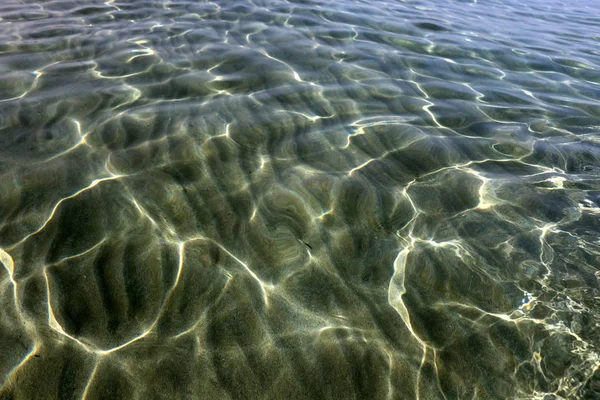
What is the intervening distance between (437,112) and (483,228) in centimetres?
182

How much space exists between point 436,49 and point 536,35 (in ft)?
9.95

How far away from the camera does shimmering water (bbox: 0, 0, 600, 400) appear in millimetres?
1717

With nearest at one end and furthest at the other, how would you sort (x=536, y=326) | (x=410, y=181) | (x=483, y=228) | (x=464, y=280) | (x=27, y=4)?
(x=536, y=326)
(x=464, y=280)
(x=483, y=228)
(x=410, y=181)
(x=27, y=4)

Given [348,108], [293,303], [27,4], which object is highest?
[27,4]

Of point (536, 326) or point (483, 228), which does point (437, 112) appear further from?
point (536, 326)

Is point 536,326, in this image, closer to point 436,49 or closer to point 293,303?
point 293,303

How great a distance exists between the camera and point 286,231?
7.78 feet

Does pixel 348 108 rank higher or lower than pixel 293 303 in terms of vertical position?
higher

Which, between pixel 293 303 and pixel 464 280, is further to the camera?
pixel 464 280

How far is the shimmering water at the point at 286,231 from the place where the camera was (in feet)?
5.63

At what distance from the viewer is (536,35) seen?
7266mm

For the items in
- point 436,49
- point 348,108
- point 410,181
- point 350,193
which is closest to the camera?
point 350,193

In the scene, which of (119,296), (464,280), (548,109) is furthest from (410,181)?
(548,109)

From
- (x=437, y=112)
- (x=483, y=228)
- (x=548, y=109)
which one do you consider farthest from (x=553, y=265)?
(x=548, y=109)
